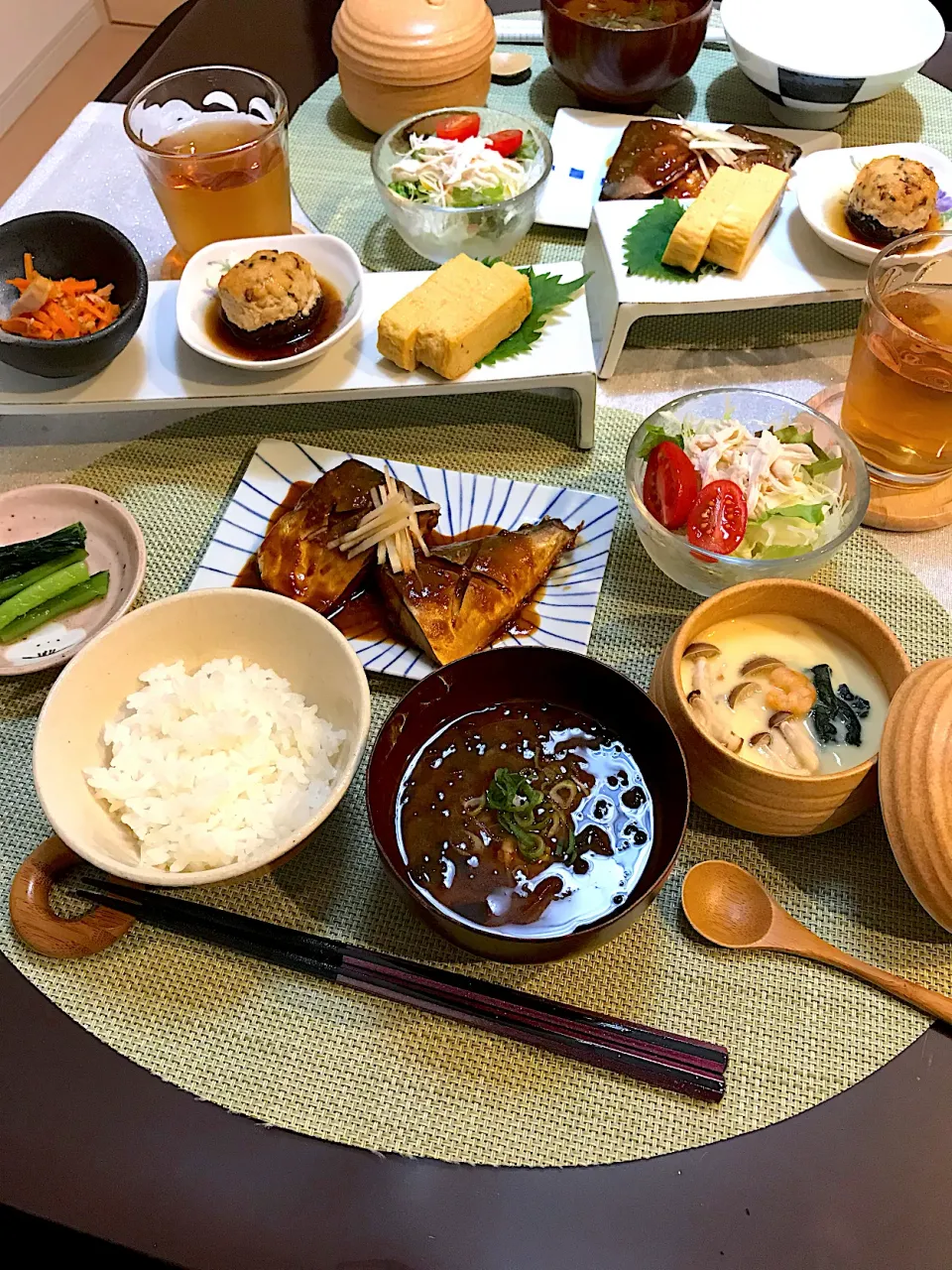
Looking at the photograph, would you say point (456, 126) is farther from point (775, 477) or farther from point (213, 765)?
point (213, 765)

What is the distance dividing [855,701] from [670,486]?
48 centimetres

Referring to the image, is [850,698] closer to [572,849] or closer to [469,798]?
[572,849]

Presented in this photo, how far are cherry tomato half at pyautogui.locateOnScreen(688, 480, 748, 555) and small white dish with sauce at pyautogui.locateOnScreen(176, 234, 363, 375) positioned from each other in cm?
77

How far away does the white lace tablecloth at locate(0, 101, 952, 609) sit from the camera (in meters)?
1.92

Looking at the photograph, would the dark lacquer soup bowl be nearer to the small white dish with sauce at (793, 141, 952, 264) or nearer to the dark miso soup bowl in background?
the small white dish with sauce at (793, 141, 952, 264)

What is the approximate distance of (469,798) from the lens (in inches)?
50.3

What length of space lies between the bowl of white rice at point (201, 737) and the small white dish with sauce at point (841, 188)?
1443 millimetres

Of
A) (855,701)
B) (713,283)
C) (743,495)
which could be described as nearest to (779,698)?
(855,701)

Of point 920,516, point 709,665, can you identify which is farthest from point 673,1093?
point 920,516

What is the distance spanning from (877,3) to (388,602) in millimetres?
2255

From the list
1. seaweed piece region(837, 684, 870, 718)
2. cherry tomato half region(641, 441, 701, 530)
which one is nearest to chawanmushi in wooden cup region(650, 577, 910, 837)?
seaweed piece region(837, 684, 870, 718)

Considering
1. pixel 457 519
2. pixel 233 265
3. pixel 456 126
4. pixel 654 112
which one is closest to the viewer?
pixel 457 519

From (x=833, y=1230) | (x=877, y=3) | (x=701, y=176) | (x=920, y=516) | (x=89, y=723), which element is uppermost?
(x=877, y=3)

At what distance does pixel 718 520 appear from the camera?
158 centimetres
